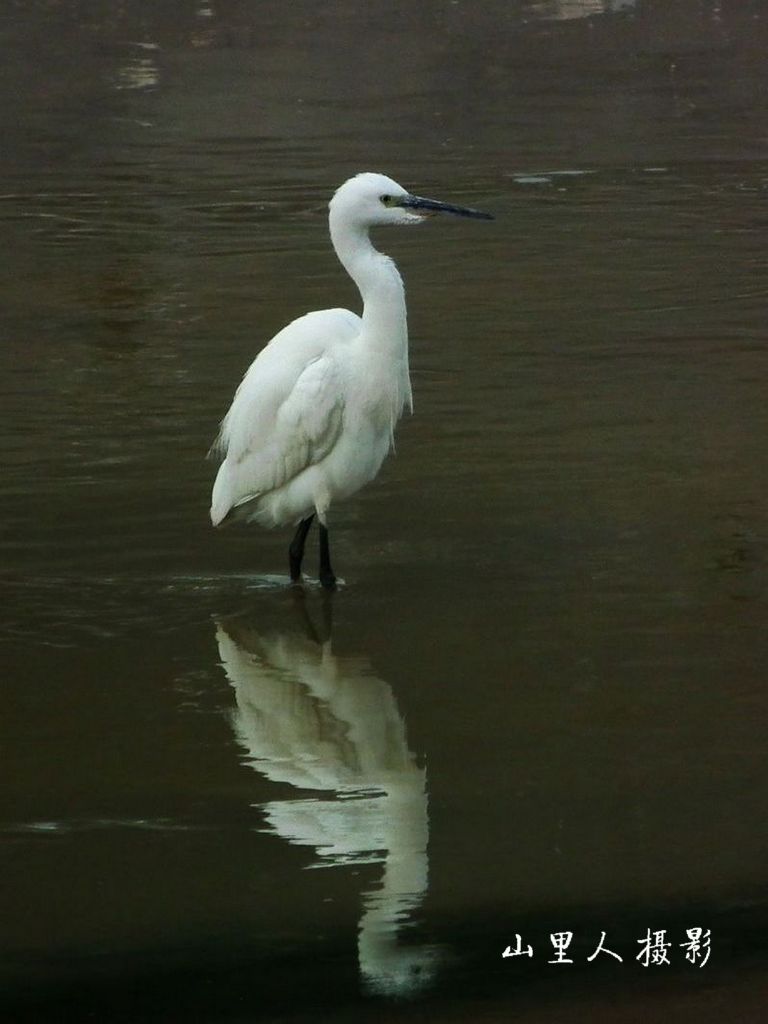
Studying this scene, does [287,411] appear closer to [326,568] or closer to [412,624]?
[326,568]

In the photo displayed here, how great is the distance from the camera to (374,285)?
23.7 feet

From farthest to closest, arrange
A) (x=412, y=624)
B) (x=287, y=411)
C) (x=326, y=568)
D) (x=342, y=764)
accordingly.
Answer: (x=287, y=411) → (x=326, y=568) → (x=412, y=624) → (x=342, y=764)

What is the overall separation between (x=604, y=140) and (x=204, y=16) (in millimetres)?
9861

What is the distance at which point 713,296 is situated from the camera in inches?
451

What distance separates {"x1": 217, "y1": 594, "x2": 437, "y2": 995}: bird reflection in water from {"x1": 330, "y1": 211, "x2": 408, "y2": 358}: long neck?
93 cm

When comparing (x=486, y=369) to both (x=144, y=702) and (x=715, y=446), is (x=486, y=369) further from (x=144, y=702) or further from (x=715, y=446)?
(x=144, y=702)

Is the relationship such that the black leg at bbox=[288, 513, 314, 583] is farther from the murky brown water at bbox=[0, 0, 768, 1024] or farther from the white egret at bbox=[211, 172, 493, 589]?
the murky brown water at bbox=[0, 0, 768, 1024]

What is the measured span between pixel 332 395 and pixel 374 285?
41 centimetres

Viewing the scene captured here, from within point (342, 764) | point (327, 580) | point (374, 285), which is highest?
point (374, 285)

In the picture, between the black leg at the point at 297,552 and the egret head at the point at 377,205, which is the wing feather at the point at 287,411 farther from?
the egret head at the point at 377,205

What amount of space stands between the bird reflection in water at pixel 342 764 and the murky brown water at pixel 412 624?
14mm

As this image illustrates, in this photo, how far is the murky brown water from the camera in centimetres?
468

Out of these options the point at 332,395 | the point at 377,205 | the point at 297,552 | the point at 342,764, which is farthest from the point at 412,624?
the point at 377,205


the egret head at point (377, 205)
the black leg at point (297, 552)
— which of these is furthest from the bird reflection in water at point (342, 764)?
the egret head at point (377, 205)
